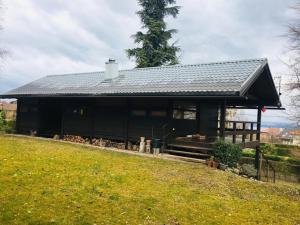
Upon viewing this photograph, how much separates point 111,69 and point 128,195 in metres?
13.0

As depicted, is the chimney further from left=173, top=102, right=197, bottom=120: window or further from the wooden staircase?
the wooden staircase

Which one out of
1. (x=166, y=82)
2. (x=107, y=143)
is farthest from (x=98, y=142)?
(x=166, y=82)

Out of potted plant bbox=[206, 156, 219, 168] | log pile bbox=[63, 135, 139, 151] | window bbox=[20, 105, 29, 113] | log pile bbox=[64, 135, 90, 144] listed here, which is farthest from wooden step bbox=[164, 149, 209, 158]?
window bbox=[20, 105, 29, 113]

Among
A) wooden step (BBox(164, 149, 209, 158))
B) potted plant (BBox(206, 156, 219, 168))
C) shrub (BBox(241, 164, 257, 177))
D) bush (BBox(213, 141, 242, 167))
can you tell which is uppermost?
bush (BBox(213, 141, 242, 167))

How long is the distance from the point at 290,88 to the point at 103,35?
1490 cm

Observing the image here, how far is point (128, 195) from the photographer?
6.87 metres

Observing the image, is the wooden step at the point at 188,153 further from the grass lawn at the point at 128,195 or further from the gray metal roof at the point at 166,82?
the gray metal roof at the point at 166,82

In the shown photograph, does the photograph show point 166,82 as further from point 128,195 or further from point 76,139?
point 128,195

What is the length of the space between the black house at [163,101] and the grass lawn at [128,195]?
3875 mm

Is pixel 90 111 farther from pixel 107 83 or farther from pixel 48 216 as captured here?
pixel 48 216

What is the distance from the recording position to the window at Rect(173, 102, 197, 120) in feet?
48.7

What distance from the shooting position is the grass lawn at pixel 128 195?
5.46 m

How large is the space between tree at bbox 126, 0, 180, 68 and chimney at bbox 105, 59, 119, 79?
12.9 m

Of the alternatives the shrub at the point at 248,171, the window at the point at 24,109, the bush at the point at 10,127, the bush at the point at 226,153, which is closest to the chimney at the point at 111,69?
the window at the point at 24,109
